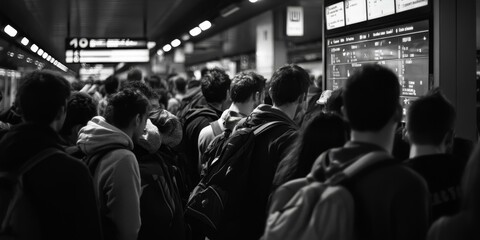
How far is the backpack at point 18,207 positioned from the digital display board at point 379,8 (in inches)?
120

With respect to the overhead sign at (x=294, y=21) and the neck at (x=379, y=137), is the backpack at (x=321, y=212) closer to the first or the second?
the neck at (x=379, y=137)

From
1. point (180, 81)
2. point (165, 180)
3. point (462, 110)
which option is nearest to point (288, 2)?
point (180, 81)

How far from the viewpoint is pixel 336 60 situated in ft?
18.8

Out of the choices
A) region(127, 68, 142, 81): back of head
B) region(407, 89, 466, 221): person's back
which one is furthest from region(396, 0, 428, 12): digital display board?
region(127, 68, 142, 81): back of head

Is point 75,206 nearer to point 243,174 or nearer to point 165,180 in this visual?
point 165,180

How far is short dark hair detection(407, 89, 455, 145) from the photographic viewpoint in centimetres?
260

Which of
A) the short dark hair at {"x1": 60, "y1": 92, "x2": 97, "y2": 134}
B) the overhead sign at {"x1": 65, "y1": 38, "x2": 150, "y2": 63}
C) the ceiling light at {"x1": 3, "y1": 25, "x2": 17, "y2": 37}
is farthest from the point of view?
the overhead sign at {"x1": 65, "y1": 38, "x2": 150, "y2": 63}

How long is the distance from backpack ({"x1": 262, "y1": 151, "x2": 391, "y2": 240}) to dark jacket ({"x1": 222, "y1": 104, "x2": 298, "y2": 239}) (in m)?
1.57

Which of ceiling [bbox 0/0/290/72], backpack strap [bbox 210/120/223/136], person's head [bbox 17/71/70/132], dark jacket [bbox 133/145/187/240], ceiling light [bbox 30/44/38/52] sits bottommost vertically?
dark jacket [bbox 133/145/187/240]

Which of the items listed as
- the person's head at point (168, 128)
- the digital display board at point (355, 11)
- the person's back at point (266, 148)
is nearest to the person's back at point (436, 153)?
the person's back at point (266, 148)

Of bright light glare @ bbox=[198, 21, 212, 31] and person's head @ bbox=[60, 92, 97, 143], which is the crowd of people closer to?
person's head @ bbox=[60, 92, 97, 143]

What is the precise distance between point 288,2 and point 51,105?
11280 millimetres

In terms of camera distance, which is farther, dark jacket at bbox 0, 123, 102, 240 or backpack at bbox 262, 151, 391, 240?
dark jacket at bbox 0, 123, 102, 240

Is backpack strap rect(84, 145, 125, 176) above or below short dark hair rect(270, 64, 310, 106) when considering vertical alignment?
below
